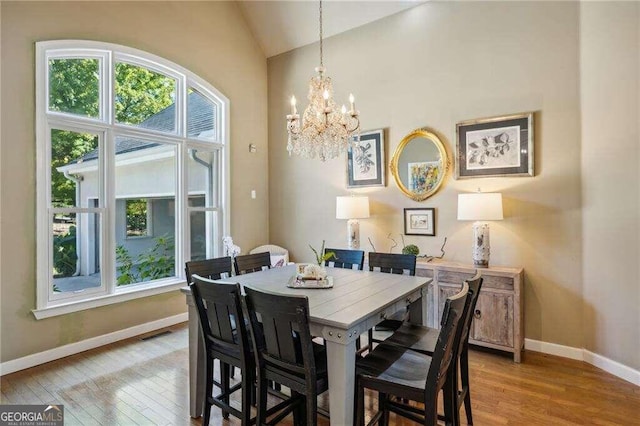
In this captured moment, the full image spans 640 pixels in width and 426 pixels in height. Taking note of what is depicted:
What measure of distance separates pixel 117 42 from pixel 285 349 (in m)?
3.87

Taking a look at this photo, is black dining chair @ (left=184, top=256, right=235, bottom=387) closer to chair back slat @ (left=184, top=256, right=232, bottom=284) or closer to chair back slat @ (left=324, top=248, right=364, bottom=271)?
chair back slat @ (left=184, top=256, right=232, bottom=284)

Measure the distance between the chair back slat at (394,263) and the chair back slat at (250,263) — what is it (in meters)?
1.03

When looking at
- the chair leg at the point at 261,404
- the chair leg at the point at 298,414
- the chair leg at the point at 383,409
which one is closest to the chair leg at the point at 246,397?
the chair leg at the point at 261,404

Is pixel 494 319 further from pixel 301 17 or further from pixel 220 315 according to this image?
pixel 301 17

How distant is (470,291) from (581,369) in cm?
213

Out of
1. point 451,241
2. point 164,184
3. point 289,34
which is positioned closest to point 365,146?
point 451,241

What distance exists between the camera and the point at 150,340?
12.8ft

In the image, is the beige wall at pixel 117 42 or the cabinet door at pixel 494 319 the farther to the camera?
the cabinet door at pixel 494 319

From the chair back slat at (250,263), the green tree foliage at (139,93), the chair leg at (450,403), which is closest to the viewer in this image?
the chair leg at (450,403)

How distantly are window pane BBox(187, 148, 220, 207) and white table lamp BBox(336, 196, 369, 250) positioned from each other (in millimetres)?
1885

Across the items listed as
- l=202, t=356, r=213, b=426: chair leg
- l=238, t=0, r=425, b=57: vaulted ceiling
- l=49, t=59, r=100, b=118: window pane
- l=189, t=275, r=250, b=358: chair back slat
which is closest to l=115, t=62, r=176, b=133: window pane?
l=49, t=59, r=100, b=118: window pane

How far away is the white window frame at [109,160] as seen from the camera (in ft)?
11.2

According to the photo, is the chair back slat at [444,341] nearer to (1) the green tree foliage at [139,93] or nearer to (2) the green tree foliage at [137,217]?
(2) the green tree foliage at [137,217]

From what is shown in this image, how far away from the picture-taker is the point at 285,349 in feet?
6.18
